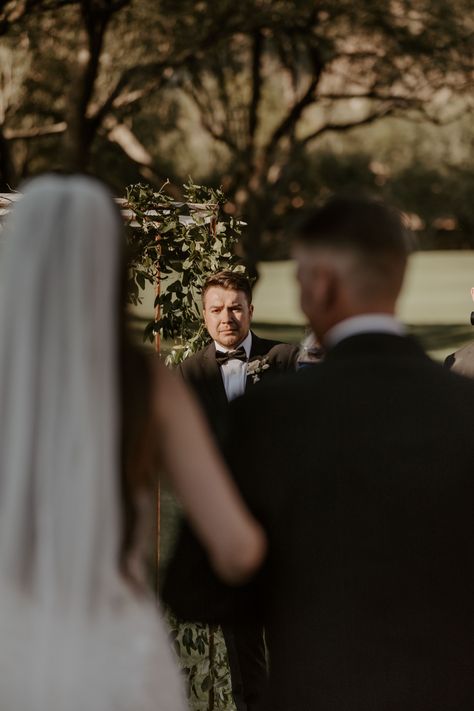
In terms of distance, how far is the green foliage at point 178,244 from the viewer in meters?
5.88

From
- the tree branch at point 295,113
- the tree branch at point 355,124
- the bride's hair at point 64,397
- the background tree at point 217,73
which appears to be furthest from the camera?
the tree branch at point 355,124

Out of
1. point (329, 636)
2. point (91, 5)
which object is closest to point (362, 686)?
point (329, 636)

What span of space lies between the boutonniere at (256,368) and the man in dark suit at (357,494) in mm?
3858

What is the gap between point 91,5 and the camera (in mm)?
19141

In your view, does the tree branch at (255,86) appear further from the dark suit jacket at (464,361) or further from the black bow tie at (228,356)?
the dark suit jacket at (464,361)

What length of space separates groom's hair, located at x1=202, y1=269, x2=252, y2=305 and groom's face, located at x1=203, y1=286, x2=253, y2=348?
0.02 metres

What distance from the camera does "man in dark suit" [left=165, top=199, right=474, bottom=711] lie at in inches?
91.9

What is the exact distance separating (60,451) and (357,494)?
0.67 m

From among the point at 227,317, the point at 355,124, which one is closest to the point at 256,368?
the point at 227,317

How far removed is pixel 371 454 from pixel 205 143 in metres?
40.6

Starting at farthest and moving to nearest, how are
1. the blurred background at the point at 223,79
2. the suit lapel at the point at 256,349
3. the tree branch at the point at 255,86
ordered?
the tree branch at the point at 255,86, the blurred background at the point at 223,79, the suit lapel at the point at 256,349

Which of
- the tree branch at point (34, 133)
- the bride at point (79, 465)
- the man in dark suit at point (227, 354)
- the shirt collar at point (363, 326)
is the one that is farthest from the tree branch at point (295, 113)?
the bride at point (79, 465)

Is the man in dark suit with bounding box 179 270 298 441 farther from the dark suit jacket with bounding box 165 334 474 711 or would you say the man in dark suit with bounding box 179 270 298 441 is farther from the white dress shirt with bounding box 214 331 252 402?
the dark suit jacket with bounding box 165 334 474 711

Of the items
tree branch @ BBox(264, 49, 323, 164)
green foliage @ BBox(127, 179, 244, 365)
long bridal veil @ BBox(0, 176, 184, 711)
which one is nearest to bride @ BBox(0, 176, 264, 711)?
long bridal veil @ BBox(0, 176, 184, 711)
